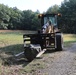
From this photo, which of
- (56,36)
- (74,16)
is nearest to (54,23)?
(56,36)

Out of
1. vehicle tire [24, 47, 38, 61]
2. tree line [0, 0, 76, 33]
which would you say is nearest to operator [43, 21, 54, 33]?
vehicle tire [24, 47, 38, 61]

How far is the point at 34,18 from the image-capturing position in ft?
304

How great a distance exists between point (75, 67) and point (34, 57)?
10.7ft

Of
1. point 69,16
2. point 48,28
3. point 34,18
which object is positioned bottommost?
point 34,18

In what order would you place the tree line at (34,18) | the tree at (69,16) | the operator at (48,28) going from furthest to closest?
the tree line at (34,18) < the tree at (69,16) < the operator at (48,28)

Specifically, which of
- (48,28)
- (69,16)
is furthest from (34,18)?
(48,28)

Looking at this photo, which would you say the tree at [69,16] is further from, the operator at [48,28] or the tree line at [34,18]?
the operator at [48,28]

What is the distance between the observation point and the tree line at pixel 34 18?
68.5 metres

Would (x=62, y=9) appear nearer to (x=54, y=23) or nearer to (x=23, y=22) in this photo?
(x=23, y=22)

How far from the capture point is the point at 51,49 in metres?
17.7

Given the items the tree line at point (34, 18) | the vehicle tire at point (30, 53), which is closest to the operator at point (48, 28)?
the vehicle tire at point (30, 53)

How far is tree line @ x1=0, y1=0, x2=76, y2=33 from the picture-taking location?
6850 cm

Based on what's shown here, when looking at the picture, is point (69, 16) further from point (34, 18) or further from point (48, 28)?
point (48, 28)

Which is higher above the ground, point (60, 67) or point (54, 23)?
point (54, 23)
